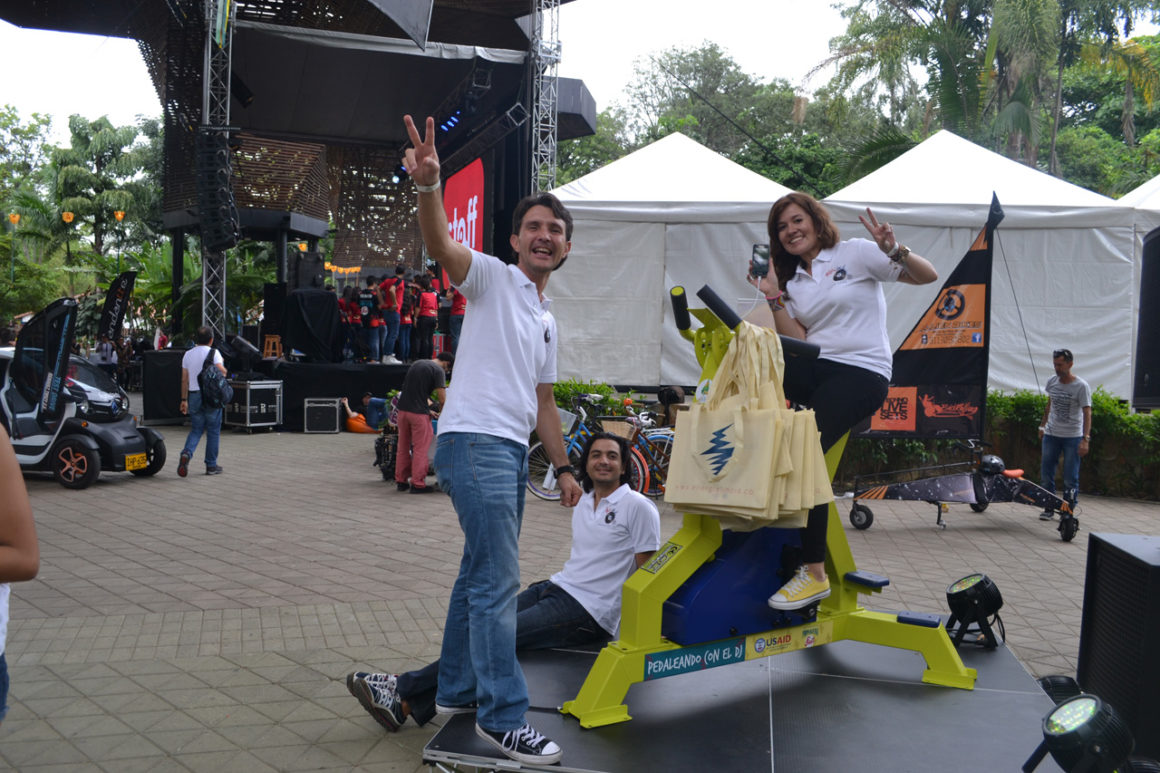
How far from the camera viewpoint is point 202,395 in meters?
11.4

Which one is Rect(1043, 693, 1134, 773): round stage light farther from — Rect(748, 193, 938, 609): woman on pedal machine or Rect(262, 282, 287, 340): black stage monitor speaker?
Rect(262, 282, 287, 340): black stage monitor speaker

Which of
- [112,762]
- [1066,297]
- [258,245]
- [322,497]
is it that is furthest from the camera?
[258,245]

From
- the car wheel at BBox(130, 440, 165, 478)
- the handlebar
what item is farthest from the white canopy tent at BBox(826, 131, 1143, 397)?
the handlebar

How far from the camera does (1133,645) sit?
3.22 m

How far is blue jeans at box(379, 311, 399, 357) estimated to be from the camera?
18.5 meters

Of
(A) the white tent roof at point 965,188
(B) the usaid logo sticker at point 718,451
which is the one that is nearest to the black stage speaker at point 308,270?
(A) the white tent roof at point 965,188

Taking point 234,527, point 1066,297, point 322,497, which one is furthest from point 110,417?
point 1066,297

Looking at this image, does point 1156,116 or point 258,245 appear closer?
point 258,245

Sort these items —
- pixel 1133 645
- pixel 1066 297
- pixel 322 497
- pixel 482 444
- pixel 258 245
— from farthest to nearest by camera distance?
pixel 258 245
pixel 1066 297
pixel 322 497
pixel 1133 645
pixel 482 444

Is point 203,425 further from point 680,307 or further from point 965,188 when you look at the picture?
point 965,188

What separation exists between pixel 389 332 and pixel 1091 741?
56.1 feet

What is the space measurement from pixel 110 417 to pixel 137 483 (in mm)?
850

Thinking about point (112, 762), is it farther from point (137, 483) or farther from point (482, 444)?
point (137, 483)

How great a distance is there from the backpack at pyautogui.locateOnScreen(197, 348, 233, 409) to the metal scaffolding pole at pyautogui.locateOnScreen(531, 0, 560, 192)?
720 cm
